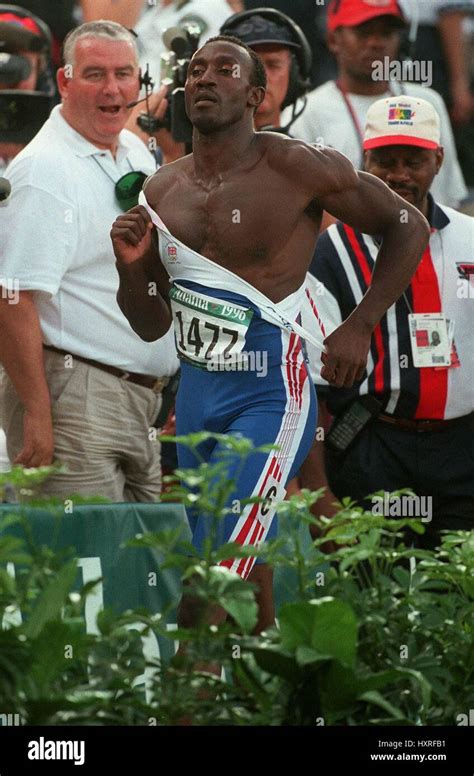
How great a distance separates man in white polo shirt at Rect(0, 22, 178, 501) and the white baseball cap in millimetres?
888

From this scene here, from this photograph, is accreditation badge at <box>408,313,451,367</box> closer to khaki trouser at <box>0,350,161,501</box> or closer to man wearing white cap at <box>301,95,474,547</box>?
man wearing white cap at <box>301,95,474,547</box>

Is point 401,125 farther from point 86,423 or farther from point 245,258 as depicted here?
point 86,423

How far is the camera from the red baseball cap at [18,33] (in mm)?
6238

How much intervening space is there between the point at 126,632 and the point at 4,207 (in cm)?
288

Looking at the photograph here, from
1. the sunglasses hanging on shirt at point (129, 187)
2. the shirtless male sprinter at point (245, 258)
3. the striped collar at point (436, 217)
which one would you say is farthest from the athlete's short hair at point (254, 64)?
the striped collar at point (436, 217)

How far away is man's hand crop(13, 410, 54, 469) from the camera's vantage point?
523 cm

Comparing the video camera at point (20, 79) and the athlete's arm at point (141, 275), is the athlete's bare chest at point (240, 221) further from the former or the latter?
the video camera at point (20, 79)

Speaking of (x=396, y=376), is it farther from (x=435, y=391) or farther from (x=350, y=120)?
(x=350, y=120)

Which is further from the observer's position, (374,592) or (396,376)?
(396,376)

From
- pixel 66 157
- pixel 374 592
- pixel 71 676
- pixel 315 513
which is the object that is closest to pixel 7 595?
pixel 71 676

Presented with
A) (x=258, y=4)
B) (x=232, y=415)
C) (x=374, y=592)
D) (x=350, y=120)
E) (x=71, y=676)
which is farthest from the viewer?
(x=258, y=4)

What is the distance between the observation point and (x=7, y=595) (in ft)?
9.09

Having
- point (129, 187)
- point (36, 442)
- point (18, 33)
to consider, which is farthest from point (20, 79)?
point (36, 442)
